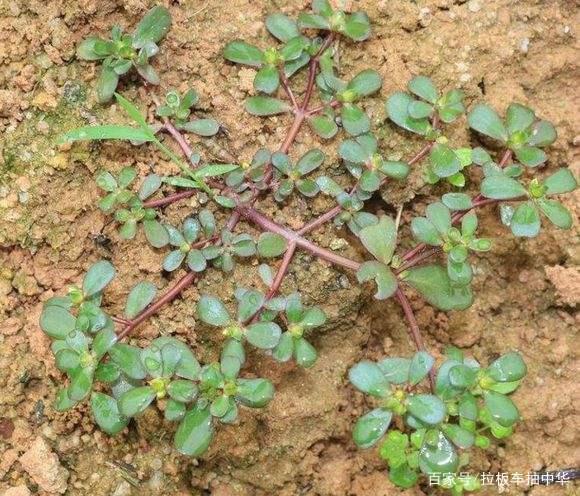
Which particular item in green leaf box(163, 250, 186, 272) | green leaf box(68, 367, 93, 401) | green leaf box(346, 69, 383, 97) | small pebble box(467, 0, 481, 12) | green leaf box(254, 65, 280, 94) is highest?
green leaf box(254, 65, 280, 94)

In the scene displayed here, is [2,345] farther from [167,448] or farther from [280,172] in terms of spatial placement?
[280,172]

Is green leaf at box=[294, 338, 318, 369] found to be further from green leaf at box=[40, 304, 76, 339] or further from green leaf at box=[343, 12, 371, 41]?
green leaf at box=[343, 12, 371, 41]

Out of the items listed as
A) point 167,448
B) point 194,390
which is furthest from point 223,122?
point 167,448

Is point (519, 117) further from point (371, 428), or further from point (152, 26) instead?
point (152, 26)

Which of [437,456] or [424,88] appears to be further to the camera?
[424,88]

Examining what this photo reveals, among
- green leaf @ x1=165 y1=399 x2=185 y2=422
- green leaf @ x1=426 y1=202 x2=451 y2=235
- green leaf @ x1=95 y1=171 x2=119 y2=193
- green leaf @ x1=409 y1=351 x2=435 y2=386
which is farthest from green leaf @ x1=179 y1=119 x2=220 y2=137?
green leaf @ x1=409 y1=351 x2=435 y2=386

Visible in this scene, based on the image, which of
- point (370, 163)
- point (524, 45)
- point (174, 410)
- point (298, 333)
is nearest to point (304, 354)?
point (298, 333)
